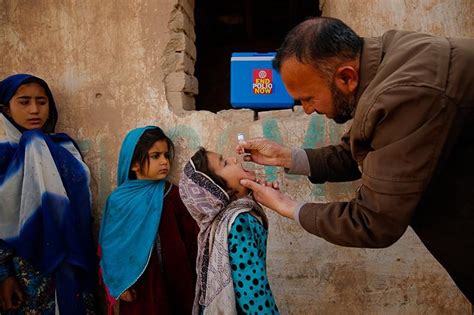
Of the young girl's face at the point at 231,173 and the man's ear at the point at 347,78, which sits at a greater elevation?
the man's ear at the point at 347,78

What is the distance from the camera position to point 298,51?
1453 millimetres

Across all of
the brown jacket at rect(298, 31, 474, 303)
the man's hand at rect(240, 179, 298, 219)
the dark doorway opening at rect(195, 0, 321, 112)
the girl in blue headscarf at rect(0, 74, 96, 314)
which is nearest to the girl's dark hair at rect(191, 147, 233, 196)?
the man's hand at rect(240, 179, 298, 219)

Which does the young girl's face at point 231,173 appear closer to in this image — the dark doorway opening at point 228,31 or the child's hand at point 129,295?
the child's hand at point 129,295

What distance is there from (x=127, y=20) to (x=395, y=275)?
234cm

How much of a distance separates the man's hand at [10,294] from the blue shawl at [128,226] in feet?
1.59

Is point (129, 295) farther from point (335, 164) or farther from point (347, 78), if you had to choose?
point (347, 78)

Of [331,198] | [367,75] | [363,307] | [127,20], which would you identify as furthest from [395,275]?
[127,20]

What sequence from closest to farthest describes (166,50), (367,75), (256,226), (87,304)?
(367,75) → (256,226) → (87,304) → (166,50)

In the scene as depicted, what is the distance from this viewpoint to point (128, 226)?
2482mm

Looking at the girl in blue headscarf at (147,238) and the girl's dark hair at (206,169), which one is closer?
the girl's dark hair at (206,169)

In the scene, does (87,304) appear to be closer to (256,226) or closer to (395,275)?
(256,226)

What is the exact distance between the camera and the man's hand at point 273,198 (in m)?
1.63

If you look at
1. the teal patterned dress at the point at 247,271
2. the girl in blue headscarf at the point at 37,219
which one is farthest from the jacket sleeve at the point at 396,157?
the girl in blue headscarf at the point at 37,219

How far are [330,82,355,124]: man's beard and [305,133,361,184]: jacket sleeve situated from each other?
1.39 feet
